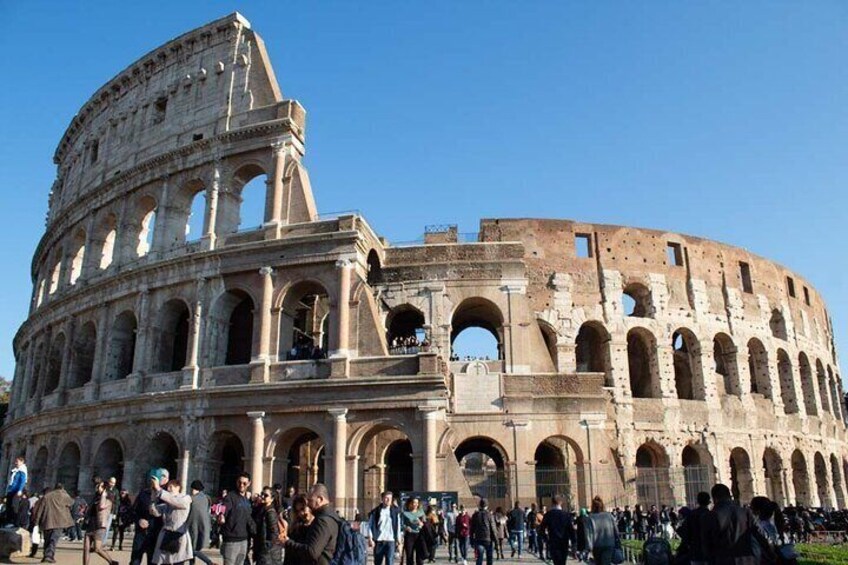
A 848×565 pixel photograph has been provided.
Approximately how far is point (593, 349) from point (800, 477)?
10.7 metres

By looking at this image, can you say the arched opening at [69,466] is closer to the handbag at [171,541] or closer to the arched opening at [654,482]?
the arched opening at [654,482]

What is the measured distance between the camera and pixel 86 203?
90.1ft

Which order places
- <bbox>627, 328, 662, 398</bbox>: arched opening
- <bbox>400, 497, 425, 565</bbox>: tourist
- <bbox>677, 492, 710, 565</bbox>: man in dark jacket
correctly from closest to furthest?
<bbox>677, 492, 710, 565</bbox>: man in dark jacket → <bbox>400, 497, 425, 565</bbox>: tourist → <bbox>627, 328, 662, 398</bbox>: arched opening

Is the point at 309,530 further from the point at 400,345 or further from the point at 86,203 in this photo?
the point at 86,203

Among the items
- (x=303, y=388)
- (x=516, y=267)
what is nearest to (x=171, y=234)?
(x=303, y=388)

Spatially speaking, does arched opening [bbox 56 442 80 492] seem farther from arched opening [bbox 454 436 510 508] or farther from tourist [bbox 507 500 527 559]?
tourist [bbox 507 500 527 559]

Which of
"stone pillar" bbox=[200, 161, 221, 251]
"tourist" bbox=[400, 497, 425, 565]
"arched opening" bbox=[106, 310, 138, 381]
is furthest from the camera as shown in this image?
"arched opening" bbox=[106, 310, 138, 381]

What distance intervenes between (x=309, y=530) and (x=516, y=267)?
1840 centimetres

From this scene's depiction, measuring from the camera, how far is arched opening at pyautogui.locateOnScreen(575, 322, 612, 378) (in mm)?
25500

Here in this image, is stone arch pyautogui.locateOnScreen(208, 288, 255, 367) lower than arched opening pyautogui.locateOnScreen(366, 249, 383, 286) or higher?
lower

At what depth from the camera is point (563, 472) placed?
21.9 m

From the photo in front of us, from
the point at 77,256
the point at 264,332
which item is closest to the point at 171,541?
the point at 264,332

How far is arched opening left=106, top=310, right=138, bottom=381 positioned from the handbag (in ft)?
58.2

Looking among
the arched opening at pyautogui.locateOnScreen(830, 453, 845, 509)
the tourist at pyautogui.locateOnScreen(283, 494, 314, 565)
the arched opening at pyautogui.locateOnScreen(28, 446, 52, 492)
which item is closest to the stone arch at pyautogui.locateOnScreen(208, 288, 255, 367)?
the arched opening at pyautogui.locateOnScreen(28, 446, 52, 492)
